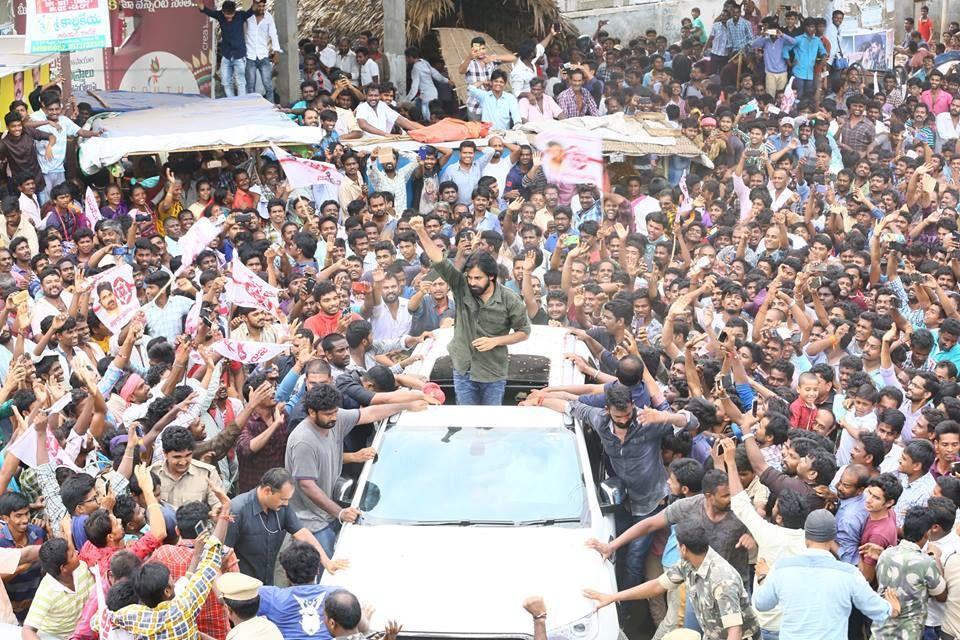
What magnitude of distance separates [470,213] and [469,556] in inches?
313

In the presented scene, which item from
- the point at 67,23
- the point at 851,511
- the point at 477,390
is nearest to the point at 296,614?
the point at 477,390

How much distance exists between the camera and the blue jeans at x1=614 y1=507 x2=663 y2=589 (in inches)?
336

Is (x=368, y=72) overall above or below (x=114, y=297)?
above

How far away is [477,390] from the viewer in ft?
30.7

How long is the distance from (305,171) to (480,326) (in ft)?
19.9

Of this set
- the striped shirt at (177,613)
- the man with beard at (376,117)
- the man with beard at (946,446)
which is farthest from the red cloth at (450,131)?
the striped shirt at (177,613)

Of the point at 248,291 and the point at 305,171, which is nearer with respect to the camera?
the point at 248,291

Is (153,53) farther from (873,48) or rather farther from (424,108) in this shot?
(873,48)

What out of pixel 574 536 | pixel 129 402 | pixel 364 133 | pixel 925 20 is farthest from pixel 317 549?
pixel 925 20

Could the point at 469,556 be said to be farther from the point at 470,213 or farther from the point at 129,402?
the point at 470,213

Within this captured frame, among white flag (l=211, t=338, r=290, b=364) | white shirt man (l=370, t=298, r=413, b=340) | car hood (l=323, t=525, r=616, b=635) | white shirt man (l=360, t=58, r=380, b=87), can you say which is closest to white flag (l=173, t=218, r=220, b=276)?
white shirt man (l=370, t=298, r=413, b=340)

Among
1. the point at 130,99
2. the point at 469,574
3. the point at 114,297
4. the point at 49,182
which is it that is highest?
the point at 130,99

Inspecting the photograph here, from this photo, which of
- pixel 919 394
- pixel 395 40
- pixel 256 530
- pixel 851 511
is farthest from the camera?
pixel 395 40

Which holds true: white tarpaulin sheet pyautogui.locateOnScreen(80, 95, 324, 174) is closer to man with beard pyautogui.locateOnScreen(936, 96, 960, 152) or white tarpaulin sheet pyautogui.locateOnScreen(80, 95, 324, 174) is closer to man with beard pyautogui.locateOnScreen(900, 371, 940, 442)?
man with beard pyautogui.locateOnScreen(900, 371, 940, 442)
